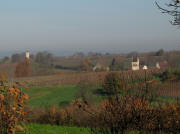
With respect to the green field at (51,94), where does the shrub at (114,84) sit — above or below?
above

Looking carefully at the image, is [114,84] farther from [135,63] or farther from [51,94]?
[51,94]

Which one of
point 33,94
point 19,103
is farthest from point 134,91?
point 33,94

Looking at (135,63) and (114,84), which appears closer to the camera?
(114,84)

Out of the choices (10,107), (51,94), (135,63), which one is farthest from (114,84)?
(51,94)

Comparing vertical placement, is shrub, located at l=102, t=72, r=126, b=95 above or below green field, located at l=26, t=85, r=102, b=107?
above

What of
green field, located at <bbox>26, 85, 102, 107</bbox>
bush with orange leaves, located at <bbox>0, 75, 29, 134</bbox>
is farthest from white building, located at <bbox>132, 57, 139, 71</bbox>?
green field, located at <bbox>26, 85, 102, 107</bbox>

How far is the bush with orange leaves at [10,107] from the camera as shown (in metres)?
4.70

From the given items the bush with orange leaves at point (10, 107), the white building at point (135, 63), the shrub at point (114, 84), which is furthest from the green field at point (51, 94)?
the bush with orange leaves at point (10, 107)

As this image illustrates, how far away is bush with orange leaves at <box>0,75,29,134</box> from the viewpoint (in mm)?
4699

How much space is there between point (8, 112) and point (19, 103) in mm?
229

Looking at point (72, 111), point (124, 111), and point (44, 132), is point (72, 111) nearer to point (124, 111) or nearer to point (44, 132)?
point (44, 132)

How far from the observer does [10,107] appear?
4.82 meters

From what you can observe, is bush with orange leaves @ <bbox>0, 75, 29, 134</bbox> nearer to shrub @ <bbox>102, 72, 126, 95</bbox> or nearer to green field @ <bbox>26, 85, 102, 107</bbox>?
shrub @ <bbox>102, 72, 126, 95</bbox>

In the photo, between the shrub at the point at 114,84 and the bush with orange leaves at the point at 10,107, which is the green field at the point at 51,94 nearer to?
the shrub at the point at 114,84
